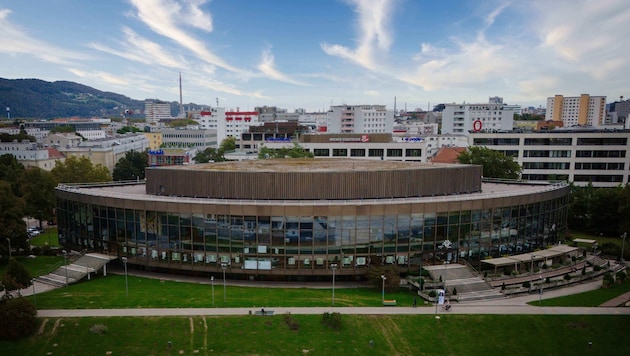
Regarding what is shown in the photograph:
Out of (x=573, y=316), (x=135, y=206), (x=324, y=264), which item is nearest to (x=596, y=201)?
(x=573, y=316)

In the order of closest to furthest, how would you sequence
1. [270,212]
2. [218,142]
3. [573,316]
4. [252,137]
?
[573,316], [270,212], [252,137], [218,142]

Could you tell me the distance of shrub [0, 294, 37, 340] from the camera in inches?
1332

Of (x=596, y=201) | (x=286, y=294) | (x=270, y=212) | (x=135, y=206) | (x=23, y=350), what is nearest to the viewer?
(x=23, y=350)

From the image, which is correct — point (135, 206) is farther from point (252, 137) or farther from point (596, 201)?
point (252, 137)

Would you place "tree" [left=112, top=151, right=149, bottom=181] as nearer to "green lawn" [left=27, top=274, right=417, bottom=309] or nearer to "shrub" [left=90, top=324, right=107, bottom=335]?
"green lawn" [left=27, top=274, right=417, bottom=309]

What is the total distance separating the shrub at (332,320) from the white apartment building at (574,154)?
83162mm

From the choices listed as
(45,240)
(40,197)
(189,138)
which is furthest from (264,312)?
(189,138)

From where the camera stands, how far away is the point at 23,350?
32.9 m

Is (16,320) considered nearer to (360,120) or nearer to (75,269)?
(75,269)

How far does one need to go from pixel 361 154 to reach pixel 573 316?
78895 millimetres

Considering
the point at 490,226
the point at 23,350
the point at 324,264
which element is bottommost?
the point at 23,350

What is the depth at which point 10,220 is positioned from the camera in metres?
52.4

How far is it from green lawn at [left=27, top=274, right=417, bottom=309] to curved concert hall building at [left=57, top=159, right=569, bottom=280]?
2.93 m

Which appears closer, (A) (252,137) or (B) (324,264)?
(B) (324,264)
